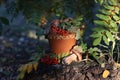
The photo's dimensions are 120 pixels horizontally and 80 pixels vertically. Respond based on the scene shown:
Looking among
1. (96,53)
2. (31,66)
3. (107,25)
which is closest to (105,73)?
(96,53)

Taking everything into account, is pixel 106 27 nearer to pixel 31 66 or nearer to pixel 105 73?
pixel 105 73

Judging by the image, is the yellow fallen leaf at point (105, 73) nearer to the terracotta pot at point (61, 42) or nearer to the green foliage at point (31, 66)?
the terracotta pot at point (61, 42)

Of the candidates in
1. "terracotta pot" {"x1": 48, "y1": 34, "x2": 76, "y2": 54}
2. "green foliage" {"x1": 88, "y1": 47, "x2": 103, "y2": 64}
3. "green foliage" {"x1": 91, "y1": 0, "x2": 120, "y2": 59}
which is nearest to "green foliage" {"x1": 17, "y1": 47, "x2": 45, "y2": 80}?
"terracotta pot" {"x1": 48, "y1": 34, "x2": 76, "y2": 54}

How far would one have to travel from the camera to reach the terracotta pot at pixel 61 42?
3062 millimetres

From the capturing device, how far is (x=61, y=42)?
10.1 ft

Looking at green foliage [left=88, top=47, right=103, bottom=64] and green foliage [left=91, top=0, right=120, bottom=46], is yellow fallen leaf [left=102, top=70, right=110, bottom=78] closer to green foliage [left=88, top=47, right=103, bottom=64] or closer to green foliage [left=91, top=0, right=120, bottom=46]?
green foliage [left=88, top=47, right=103, bottom=64]

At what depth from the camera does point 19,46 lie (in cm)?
562

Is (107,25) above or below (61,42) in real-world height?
above

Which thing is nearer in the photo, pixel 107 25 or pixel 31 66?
pixel 107 25

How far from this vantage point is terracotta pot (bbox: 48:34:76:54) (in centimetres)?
306

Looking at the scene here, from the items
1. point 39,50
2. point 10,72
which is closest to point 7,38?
point 10,72

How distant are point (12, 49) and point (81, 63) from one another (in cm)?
258

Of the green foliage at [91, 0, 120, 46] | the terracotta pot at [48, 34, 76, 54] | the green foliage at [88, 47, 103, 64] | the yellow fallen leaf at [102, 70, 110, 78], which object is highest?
the green foliage at [91, 0, 120, 46]

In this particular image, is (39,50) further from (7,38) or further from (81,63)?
(7,38)
